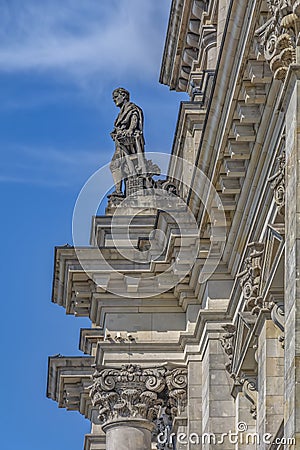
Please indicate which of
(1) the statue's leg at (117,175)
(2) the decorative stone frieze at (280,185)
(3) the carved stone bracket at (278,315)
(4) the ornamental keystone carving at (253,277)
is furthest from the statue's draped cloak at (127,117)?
(2) the decorative stone frieze at (280,185)

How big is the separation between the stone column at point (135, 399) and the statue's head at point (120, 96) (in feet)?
29.1

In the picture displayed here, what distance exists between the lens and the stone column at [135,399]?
4719 centimetres

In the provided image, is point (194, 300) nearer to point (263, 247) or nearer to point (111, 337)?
point (111, 337)

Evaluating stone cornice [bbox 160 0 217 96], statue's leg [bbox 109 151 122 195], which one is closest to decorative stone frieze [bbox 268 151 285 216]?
statue's leg [bbox 109 151 122 195]

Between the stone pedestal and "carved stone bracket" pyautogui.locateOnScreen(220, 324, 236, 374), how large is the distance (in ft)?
12.9

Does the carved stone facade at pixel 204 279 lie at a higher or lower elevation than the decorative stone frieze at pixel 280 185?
higher

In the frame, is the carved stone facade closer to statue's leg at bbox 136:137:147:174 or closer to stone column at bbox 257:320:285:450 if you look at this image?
stone column at bbox 257:320:285:450

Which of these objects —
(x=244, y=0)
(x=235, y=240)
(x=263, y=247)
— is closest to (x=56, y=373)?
(x=235, y=240)

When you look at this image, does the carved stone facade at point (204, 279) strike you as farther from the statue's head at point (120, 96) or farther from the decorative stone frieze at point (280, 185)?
the statue's head at point (120, 96)

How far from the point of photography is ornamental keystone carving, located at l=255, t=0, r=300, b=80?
2806 centimetres

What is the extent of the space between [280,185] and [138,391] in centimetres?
1504

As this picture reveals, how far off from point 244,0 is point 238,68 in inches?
66.7

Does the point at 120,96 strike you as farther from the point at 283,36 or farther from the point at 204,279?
the point at 283,36

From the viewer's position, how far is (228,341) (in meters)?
44.0
